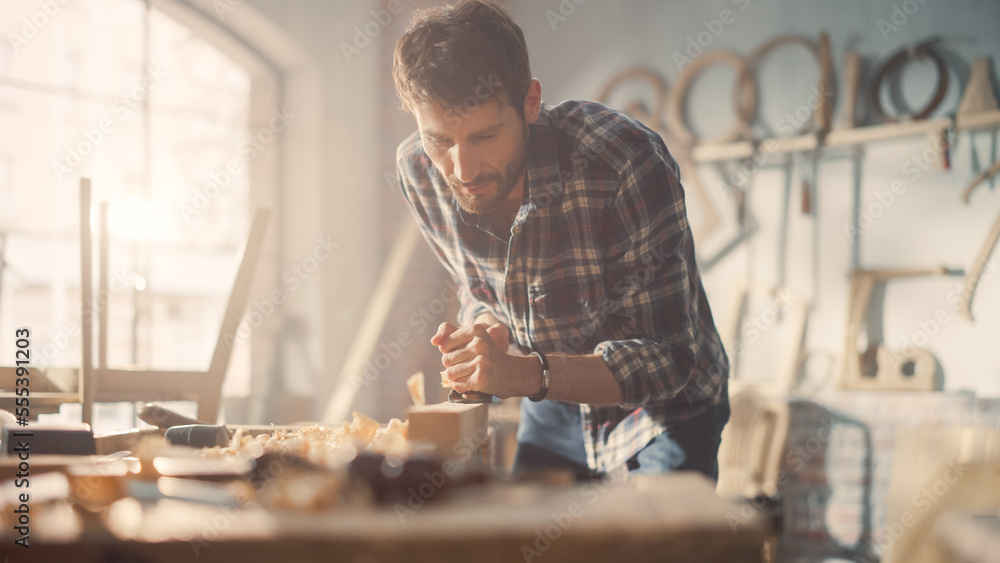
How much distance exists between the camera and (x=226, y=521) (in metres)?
0.59

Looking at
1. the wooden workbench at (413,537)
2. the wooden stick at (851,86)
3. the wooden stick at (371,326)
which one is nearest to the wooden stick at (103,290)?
the wooden workbench at (413,537)

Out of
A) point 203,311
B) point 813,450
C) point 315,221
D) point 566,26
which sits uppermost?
point 566,26

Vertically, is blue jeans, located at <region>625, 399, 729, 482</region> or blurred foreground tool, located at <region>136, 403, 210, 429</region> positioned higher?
blurred foreground tool, located at <region>136, 403, 210, 429</region>

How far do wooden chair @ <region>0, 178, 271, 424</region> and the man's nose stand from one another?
3.28 ft

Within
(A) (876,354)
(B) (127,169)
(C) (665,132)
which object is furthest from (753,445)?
(B) (127,169)

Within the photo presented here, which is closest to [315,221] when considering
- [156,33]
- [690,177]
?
[156,33]

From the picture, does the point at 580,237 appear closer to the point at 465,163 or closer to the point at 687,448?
the point at 465,163

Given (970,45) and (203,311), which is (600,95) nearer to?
(970,45)

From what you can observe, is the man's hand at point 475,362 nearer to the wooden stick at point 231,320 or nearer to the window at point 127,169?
the wooden stick at point 231,320

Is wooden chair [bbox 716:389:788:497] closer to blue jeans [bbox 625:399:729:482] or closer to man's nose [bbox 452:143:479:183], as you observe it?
blue jeans [bbox 625:399:729:482]

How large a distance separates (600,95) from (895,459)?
2351 millimetres

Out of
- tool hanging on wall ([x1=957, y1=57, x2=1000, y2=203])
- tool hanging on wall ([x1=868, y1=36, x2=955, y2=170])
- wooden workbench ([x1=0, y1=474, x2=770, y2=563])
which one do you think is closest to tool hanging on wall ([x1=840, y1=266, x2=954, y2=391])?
tool hanging on wall ([x1=957, y1=57, x2=1000, y2=203])

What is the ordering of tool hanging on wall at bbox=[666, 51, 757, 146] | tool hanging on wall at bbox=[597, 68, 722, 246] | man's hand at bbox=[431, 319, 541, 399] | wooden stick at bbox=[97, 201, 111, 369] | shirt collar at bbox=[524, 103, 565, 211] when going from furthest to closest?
1. tool hanging on wall at bbox=[597, 68, 722, 246]
2. tool hanging on wall at bbox=[666, 51, 757, 146]
3. wooden stick at bbox=[97, 201, 111, 369]
4. shirt collar at bbox=[524, 103, 565, 211]
5. man's hand at bbox=[431, 319, 541, 399]

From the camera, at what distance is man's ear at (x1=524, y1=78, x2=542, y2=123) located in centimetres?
148
